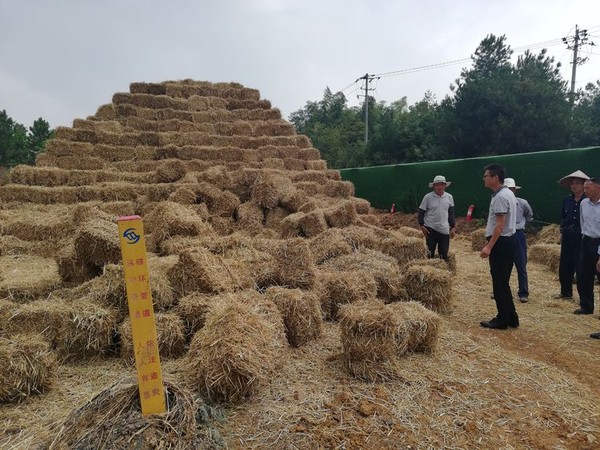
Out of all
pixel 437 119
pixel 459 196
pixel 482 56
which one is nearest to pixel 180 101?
pixel 459 196

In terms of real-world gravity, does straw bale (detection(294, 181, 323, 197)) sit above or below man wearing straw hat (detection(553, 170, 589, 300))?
above

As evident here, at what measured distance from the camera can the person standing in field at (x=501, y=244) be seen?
5.12 meters

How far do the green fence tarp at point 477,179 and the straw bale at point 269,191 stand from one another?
8.24m

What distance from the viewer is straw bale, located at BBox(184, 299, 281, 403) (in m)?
3.22

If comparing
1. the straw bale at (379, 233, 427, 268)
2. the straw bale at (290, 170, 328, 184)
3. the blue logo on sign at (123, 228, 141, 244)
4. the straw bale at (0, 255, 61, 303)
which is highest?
the straw bale at (290, 170, 328, 184)

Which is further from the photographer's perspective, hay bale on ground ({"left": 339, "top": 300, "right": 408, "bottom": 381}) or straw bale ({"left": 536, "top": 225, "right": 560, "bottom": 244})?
straw bale ({"left": 536, "top": 225, "right": 560, "bottom": 244})

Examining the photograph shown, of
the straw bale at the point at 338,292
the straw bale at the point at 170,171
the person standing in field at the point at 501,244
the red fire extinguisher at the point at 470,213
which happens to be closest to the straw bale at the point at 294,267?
the straw bale at the point at 338,292

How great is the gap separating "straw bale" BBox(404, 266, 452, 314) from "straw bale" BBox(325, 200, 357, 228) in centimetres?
316

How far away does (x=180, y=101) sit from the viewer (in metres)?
13.6

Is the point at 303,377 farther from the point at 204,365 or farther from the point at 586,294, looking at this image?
the point at 586,294

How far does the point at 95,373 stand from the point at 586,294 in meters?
6.46

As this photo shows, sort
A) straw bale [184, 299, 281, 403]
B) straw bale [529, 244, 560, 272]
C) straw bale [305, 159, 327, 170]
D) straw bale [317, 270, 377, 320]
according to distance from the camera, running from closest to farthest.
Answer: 1. straw bale [184, 299, 281, 403]
2. straw bale [317, 270, 377, 320]
3. straw bale [529, 244, 560, 272]
4. straw bale [305, 159, 327, 170]

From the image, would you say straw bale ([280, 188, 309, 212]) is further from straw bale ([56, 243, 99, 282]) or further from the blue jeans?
straw bale ([56, 243, 99, 282])

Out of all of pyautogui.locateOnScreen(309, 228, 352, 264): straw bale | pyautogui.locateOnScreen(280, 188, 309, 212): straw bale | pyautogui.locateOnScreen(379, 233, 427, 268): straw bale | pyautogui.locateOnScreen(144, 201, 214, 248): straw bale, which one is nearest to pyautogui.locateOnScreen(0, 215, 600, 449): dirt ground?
pyautogui.locateOnScreen(309, 228, 352, 264): straw bale
